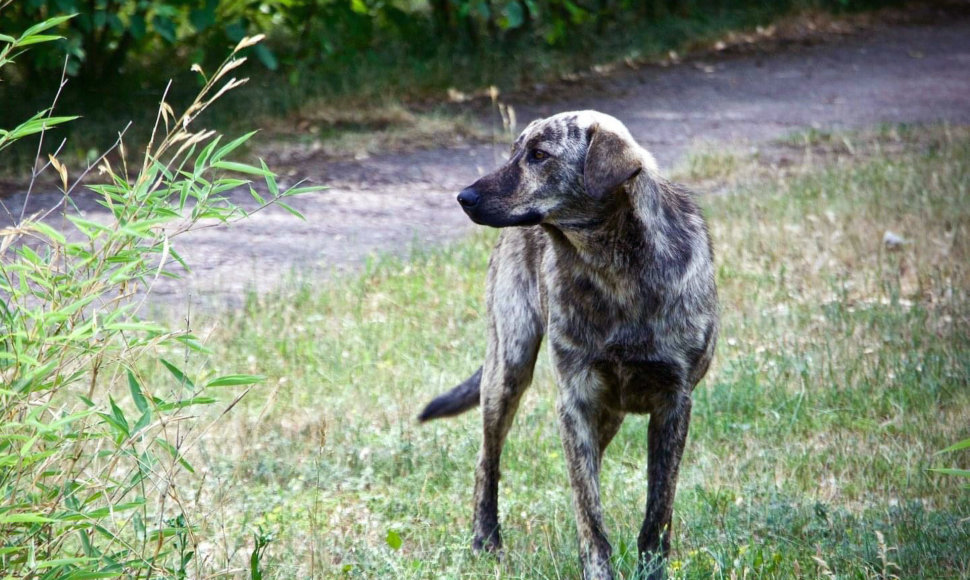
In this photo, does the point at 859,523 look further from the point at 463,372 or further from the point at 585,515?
the point at 463,372

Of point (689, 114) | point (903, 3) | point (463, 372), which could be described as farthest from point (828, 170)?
point (903, 3)

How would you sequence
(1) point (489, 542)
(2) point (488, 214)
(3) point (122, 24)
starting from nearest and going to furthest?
(2) point (488, 214)
(1) point (489, 542)
(3) point (122, 24)

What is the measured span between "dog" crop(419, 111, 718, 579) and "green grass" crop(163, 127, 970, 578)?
1.04ft

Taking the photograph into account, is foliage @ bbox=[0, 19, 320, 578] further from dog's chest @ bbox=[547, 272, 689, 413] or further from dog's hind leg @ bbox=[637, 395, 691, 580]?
dog's hind leg @ bbox=[637, 395, 691, 580]

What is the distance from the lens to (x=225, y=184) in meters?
3.16

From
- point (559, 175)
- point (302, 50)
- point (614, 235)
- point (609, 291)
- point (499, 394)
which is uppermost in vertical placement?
point (559, 175)

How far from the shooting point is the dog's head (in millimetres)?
3756

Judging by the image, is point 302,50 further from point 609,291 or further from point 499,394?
point 609,291

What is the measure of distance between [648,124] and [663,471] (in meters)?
7.57

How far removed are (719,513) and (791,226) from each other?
3.92m

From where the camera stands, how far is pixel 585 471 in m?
3.81

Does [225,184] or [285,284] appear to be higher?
[225,184]

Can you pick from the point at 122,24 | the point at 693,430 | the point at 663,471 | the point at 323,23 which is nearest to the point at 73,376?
the point at 663,471

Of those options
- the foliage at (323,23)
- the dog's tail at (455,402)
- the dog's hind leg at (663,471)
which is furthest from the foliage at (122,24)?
the dog's hind leg at (663,471)
